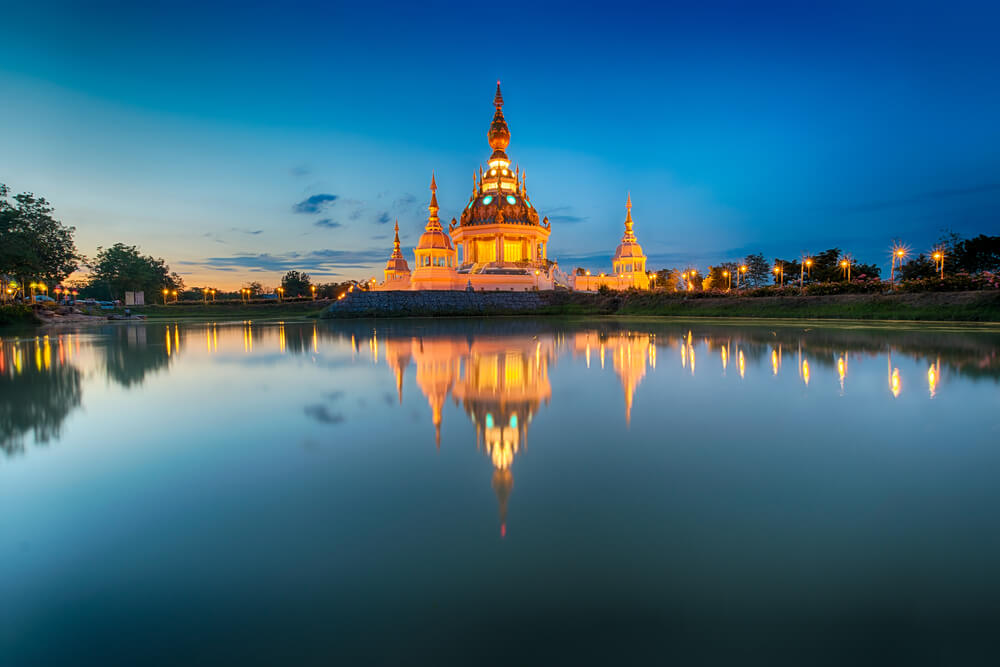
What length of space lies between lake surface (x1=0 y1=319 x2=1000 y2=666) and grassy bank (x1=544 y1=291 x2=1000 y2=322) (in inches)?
854

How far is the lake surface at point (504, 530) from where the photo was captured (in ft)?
7.78

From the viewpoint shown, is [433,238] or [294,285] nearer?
[433,238]

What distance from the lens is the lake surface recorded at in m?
2.37

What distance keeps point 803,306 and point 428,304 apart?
25.6 metres

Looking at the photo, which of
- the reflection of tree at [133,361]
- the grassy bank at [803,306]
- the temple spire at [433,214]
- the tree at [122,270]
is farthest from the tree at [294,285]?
the reflection of tree at [133,361]

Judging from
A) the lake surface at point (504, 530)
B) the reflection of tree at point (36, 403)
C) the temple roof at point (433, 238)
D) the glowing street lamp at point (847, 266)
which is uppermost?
the temple roof at point (433, 238)

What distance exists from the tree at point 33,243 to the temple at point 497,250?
88.7 ft

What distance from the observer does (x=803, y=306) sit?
1163 inches

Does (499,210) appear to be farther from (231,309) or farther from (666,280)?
(231,309)

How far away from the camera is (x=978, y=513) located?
349cm

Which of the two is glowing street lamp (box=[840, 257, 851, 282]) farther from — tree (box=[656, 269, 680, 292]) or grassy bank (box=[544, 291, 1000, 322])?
tree (box=[656, 269, 680, 292])

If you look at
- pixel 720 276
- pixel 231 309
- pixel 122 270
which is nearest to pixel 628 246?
pixel 720 276

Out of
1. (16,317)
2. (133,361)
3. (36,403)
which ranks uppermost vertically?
(16,317)

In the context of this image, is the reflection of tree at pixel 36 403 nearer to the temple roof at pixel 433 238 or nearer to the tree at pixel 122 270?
the temple roof at pixel 433 238
